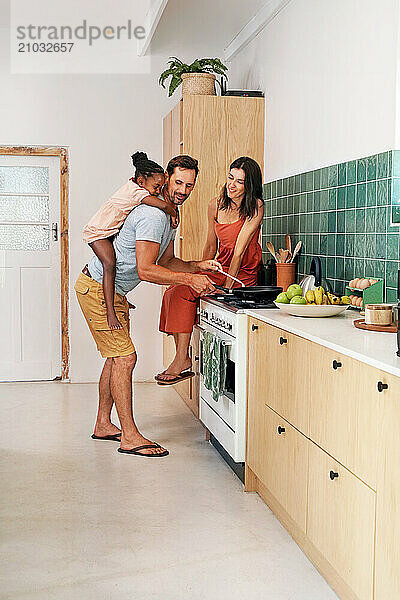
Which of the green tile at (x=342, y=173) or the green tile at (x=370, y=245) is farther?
the green tile at (x=342, y=173)

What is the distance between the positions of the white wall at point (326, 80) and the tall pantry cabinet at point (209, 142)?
15 cm

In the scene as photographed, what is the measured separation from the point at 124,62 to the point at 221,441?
11.9 ft

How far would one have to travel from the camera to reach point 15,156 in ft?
21.1

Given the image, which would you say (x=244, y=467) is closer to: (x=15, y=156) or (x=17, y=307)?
(x=17, y=307)

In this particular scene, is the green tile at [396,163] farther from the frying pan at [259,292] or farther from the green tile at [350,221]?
the frying pan at [259,292]

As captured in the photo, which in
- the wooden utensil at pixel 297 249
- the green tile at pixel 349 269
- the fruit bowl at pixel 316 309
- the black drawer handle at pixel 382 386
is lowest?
the black drawer handle at pixel 382 386

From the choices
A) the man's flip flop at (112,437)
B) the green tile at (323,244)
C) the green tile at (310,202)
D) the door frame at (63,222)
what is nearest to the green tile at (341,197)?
the green tile at (323,244)

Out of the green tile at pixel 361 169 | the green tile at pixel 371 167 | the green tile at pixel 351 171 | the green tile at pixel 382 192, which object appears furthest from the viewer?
the green tile at pixel 351 171

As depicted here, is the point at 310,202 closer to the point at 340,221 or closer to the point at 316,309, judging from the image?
the point at 340,221

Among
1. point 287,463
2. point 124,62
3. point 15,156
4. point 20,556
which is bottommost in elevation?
point 20,556

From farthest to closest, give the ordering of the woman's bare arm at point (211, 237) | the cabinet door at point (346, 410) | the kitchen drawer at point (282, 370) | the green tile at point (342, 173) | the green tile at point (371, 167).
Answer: the woman's bare arm at point (211, 237) < the green tile at point (342, 173) < the green tile at point (371, 167) < the kitchen drawer at point (282, 370) < the cabinet door at point (346, 410)

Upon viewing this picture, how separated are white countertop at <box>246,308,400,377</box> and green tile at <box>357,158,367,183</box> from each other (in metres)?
0.64

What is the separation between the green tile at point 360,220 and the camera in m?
3.73

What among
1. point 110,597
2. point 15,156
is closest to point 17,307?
point 15,156
